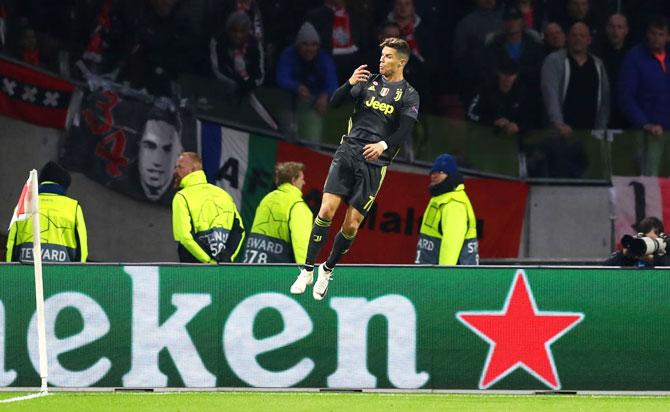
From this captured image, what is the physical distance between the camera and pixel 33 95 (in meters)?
17.1

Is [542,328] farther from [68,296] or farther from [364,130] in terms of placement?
[68,296]

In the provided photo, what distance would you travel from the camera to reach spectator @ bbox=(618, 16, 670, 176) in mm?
17406

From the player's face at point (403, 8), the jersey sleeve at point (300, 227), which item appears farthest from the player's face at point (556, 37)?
the jersey sleeve at point (300, 227)

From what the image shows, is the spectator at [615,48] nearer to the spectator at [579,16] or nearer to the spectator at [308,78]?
the spectator at [579,16]

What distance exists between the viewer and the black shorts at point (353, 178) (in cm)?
1123

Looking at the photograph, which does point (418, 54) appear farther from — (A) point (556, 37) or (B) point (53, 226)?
(B) point (53, 226)

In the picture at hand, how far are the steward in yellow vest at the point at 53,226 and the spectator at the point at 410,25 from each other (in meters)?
4.99

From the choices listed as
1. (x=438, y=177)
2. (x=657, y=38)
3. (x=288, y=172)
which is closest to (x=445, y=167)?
(x=438, y=177)

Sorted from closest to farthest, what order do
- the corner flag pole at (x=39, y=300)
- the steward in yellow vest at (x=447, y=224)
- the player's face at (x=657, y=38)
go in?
the corner flag pole at (x=39, y=300) < the steward in yellow vest at (x=447, y=224) < the player's face at (x=657, y=38)

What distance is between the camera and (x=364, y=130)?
1116cm

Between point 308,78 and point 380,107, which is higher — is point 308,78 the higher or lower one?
the higher one

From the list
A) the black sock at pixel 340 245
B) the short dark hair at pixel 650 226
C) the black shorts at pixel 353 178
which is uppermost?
the black shorts at pixel 353 178

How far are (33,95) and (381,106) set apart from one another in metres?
7.05

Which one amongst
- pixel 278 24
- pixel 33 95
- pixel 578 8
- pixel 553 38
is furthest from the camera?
pixel 278 24
